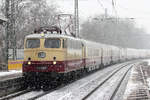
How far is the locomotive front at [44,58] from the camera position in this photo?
14.9 metres

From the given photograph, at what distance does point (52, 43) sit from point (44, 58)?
98 cm

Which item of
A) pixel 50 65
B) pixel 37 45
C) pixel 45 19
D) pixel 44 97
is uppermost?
pixel 45 19

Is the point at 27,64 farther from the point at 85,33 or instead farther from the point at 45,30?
the point at 85,33

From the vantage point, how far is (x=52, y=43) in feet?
50.4

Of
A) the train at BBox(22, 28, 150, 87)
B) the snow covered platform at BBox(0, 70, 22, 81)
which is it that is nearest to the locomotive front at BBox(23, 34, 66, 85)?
the train at BBox(22, 28, 150, 87)

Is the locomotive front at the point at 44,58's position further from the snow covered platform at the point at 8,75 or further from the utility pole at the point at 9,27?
the utility pole at the point at 9,27

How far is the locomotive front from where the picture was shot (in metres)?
14.9

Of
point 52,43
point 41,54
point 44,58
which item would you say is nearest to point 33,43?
point 41,54

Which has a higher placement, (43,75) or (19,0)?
(19,0)

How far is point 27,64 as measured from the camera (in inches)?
591

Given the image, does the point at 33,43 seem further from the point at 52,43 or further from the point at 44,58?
the point at 44,58

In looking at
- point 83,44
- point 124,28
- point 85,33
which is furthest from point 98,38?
point 83,44

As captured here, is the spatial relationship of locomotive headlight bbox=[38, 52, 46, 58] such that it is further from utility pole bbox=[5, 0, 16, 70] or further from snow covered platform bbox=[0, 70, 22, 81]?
utility pole bbox=[5, 0, 16, 70]

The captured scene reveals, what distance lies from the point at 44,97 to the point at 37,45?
12.5 ft
